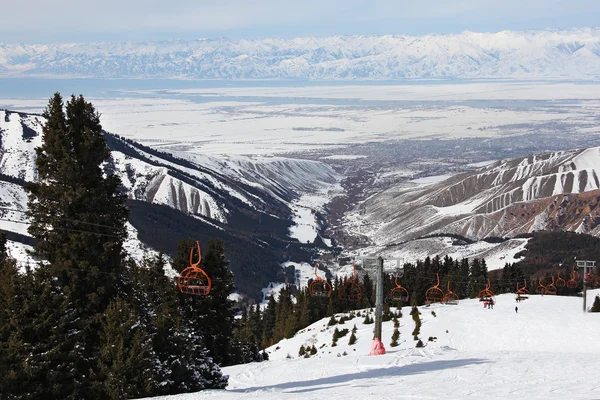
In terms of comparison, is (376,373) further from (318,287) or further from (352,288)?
(352,288)

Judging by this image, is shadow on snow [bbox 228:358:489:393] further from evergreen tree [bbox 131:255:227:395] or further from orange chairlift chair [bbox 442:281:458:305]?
orange chairlift chair [bbox 442:281:458:305]

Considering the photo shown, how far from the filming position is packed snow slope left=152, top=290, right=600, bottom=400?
90.2ft

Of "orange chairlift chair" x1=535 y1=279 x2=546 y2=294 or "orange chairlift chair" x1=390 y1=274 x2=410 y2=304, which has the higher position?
"orange chairlift chair" x1=390 y1=274 x2=410 y2=304

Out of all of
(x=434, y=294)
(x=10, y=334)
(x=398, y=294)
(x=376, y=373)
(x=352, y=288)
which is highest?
(x=10, y=334)

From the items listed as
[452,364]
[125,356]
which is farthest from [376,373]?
[125,356]

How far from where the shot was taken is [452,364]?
36.5 metres

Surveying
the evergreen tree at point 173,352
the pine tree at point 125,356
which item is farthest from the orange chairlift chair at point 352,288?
the pine tree at point 125,356

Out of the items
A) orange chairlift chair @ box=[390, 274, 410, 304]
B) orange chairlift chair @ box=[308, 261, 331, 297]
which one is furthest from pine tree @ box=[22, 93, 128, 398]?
orange chairlift chair @ box=[390, 274, 410, 304]

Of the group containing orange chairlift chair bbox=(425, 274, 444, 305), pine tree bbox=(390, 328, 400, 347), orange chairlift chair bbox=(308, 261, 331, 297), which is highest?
orange chairlift chair bbox=(308, 261, 331, 297)

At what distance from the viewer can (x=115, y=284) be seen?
1294 inches

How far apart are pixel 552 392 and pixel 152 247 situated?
6844 inches

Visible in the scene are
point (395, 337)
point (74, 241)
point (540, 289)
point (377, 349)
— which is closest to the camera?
point (74, 241)

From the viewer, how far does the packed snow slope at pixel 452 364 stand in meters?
27.5

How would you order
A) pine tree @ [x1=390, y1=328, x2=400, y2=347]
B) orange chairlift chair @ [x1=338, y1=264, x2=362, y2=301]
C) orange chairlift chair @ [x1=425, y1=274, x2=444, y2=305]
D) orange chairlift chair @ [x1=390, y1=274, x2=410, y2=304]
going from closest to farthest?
pine tree @ [x1=390, y1=328, x2=400, y2=347]
orange chairlift chair @ [x1=338, y1=264, x2=362, y2=301]
orange chairlift chair @ [x1=390, y1=274, x2=410, y2=304]
orange chairlift chair @ [x1=425, y1=274, x2=444, y2=305]
